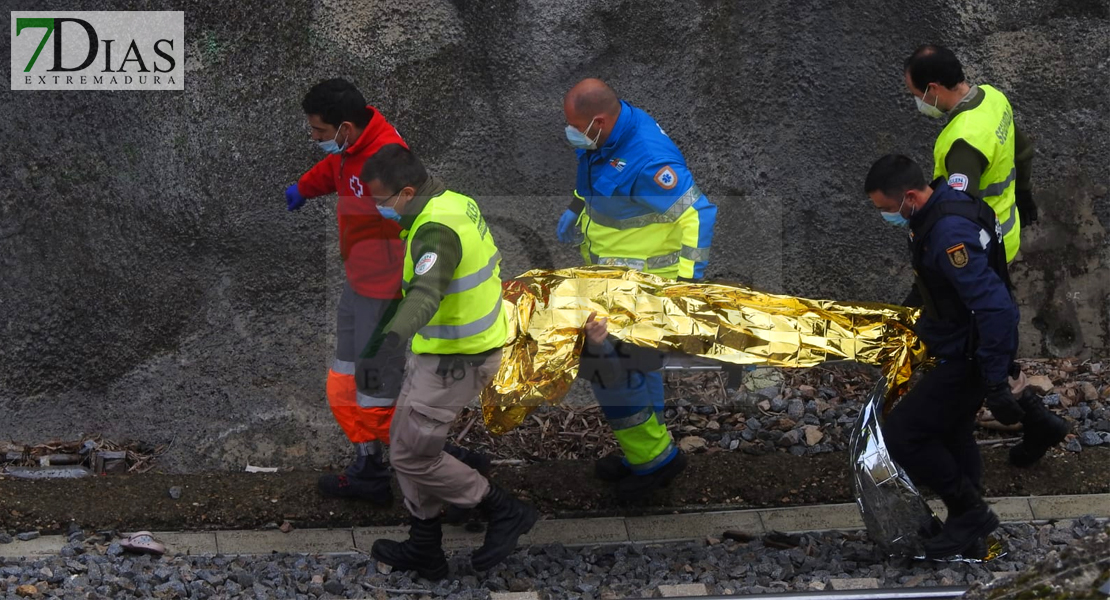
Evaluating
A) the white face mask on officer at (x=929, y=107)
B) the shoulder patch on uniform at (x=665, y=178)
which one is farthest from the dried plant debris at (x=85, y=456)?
the white face mask on officer at (x=929, y=107)

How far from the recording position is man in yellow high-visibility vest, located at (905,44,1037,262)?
15.9ft

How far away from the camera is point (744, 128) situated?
6.46m

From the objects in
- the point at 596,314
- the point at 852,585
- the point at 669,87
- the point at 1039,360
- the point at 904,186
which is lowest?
the point at 852,585

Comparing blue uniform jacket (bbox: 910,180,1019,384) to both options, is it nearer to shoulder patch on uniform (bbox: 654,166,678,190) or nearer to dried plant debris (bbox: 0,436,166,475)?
shoulder patch on uniform (bbox: 654,166,678,190)

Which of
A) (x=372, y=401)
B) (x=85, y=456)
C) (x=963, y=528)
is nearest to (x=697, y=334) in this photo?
(x=963, y=528)

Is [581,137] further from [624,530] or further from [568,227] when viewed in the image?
[624,530]

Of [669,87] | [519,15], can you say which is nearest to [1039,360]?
[669,87]

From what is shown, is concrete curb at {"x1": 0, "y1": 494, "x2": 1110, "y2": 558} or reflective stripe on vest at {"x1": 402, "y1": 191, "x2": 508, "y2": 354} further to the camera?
concrete curb at {"x1": 0, "y1": 494, "x2": 1110, "y2": 558}

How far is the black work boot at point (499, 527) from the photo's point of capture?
179 inches

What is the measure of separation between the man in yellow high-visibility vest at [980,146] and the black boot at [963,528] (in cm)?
73

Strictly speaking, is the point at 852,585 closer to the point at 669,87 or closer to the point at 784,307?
the point at 784,307

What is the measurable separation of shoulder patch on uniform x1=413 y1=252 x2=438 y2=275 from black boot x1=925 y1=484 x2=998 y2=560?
2119 mm

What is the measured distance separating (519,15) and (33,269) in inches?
110

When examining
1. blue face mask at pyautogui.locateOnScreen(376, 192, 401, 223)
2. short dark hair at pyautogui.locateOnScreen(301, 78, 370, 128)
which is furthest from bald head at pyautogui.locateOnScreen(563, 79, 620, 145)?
blue face mask at pyautogui.locateOnScreen(376, 192, 401, 223)
